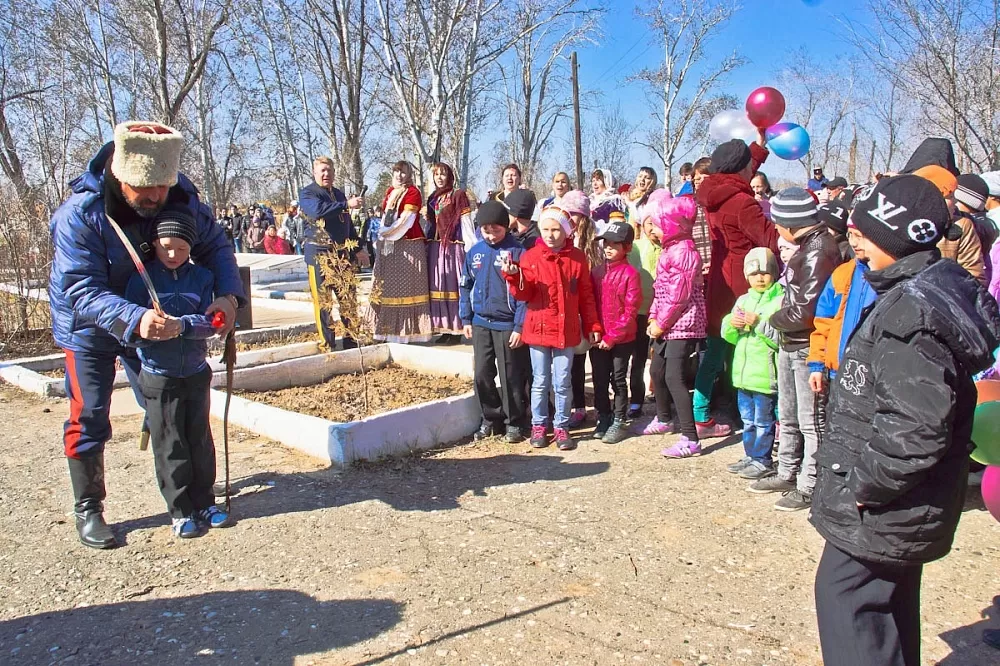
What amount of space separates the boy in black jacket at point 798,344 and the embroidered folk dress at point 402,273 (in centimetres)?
488

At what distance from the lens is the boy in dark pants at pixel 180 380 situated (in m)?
3.75

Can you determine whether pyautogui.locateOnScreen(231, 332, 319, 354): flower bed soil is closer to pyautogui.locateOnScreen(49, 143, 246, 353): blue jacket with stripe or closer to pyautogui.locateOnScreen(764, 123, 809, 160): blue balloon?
pyautogui.locateOnScreen(49, 143, 246, 353): blue jacket with stripe

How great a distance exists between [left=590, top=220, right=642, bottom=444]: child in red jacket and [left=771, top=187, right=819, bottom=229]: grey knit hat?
4.21 ft

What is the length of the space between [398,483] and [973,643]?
3.03 metres

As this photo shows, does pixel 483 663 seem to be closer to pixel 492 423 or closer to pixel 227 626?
pixel 227 626

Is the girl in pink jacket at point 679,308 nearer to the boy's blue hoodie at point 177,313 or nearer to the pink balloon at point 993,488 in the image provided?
the pink balloon at point 993,488

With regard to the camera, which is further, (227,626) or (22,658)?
(227,626)

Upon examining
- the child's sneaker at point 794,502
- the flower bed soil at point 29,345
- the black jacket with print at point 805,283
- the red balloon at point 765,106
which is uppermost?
the red balloon at point 765,106

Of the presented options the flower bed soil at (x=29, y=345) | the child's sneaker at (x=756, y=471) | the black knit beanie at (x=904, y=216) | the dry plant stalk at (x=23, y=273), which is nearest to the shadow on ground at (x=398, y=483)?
the child's sneaker at (x=756, y=471)

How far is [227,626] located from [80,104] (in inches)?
737

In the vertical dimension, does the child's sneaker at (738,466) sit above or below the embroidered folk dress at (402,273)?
below

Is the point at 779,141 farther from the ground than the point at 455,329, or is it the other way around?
the point at 779,141

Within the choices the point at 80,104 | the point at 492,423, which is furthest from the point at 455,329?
the point at 80,104

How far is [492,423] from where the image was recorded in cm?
578
